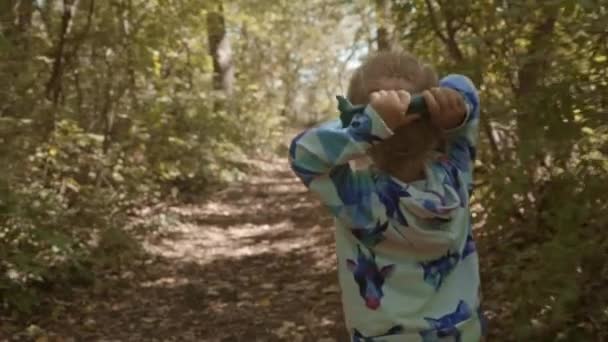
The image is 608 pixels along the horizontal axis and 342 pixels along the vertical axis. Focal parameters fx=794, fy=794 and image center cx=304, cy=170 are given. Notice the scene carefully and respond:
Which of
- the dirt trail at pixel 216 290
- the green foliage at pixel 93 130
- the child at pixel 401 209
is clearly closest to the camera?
the child at pixel 401 209

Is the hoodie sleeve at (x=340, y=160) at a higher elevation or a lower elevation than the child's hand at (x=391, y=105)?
lower

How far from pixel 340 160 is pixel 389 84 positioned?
0.23 meters

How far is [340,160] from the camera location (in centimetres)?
179

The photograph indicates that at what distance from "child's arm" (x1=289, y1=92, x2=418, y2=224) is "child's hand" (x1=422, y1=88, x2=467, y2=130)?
0.17 feet

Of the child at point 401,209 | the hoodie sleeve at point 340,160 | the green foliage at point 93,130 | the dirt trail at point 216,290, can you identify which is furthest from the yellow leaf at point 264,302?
the hoodie sleeve at point 340,160

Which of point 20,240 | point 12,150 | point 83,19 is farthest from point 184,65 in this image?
point 20,240

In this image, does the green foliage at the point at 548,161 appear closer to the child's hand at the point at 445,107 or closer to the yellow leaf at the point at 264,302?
the child's hand at the point at 445,107

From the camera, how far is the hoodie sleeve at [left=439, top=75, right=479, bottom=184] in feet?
6.34

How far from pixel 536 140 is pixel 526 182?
0.84 metres

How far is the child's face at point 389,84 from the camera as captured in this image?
1866 mm

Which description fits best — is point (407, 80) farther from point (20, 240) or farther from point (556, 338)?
point (20, 240)

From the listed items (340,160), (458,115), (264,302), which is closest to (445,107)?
(458,115)

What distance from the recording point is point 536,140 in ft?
11.2

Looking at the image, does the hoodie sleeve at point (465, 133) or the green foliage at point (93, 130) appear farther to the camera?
the green foliage at point (93, 130)
